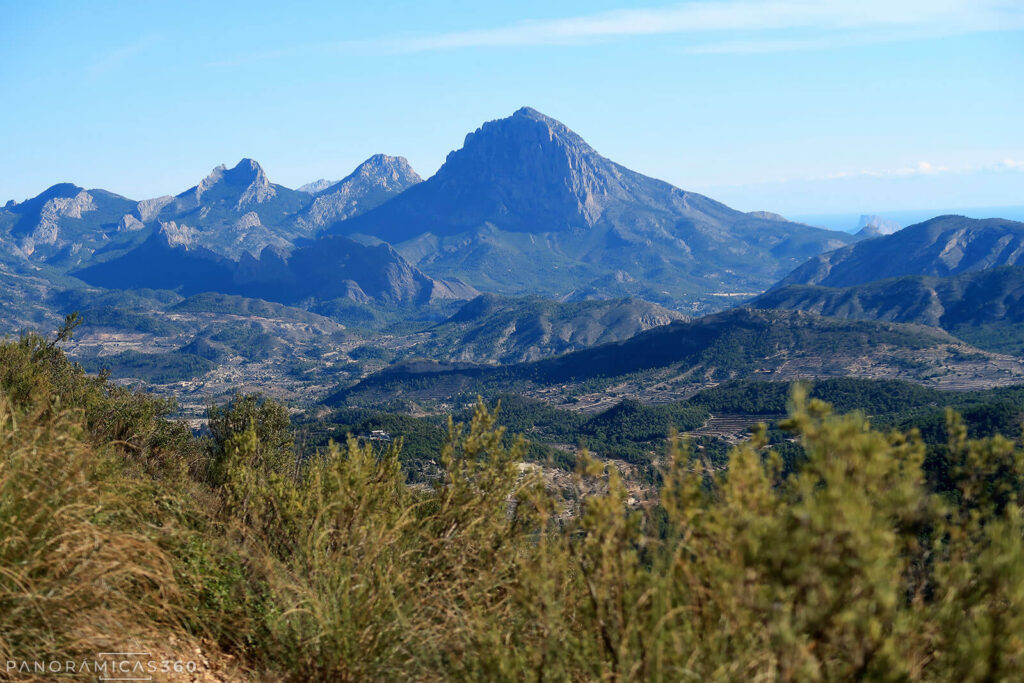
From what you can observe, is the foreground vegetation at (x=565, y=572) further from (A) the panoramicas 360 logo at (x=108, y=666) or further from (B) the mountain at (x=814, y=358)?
(B) the mountain at (x=814, y=358)

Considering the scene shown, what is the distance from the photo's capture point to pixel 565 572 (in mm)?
5957

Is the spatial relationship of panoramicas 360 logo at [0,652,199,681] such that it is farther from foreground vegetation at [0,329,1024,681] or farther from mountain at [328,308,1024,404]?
mountain at [328,308,1024,404]

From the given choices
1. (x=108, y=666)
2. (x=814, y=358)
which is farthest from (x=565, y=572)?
(x=814, y=358)

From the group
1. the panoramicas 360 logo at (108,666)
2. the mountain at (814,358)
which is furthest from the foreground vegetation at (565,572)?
the mountain at (814,358)

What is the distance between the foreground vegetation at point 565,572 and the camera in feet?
11.7

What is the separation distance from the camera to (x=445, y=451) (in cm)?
780

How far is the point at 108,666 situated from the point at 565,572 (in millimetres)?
3766

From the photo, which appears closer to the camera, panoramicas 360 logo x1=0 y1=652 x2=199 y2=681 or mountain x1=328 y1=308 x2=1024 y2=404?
panoramicas 360 logo x1=0 y1=652 x2=199 y2=681

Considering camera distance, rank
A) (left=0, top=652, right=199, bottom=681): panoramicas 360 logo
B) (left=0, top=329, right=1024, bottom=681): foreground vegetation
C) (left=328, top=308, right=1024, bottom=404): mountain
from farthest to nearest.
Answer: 1. (left=328, top=308, right=1024, bottom=404): mountain
2. (left=0, top=652, right=199, bottom=681): panoramicas 360 logo
3. (left=0, top=329, right=1024, bottom=681): foreground vegetation

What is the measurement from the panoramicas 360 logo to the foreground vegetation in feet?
0.31

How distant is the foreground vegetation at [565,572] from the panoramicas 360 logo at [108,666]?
0.10m

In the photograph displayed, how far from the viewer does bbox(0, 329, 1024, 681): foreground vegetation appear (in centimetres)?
357

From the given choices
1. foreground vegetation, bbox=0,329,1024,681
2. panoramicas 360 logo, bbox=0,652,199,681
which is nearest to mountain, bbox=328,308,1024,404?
foreground vegetation, bbox=0,329,1024,681

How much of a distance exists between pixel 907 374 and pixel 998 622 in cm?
16989
